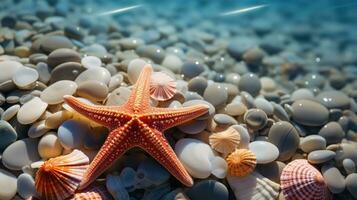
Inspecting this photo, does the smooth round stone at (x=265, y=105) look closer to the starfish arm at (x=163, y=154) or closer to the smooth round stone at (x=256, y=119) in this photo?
the smooth round stone at (x=256, y=119)

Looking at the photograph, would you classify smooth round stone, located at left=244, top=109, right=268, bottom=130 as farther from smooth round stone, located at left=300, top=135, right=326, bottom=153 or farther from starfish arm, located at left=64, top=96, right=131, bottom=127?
starfish arm, located at left=64, top=96, right=131, bottom=127

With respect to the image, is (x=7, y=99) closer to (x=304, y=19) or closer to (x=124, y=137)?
(x=124, y=137)

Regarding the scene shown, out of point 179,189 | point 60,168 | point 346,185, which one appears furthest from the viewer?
point 346,185

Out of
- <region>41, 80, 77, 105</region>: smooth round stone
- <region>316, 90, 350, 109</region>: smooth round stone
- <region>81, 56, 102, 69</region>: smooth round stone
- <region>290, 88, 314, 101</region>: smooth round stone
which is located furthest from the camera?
<region>290, 88, 314, 101</region>: smooth round stone

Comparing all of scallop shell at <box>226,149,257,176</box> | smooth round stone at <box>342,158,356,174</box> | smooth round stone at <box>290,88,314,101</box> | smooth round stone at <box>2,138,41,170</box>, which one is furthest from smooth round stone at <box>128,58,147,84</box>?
smooth round stone at <box>342,158,356,174</box>

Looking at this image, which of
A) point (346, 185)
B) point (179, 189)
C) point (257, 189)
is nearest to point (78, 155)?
point (179, 189)

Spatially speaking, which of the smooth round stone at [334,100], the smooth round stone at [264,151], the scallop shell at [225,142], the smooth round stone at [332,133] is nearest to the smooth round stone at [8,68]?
the scallop shell at [225,142]

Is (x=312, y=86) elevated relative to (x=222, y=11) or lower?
lower
